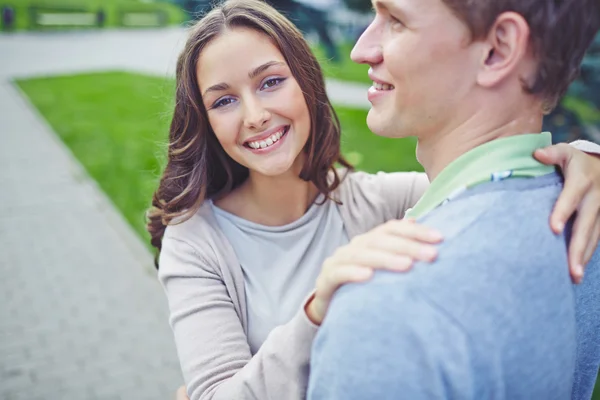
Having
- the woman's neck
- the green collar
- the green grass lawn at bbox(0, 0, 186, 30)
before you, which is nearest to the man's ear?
the green collar

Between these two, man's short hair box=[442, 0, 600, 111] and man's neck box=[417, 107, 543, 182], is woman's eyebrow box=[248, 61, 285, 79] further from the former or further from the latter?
Result: man's short hair box=[442, 0, 600, 111]

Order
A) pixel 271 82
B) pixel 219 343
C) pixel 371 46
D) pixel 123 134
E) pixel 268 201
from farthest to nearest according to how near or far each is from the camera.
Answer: pixel 123 134 < pixel 268 201 < pixel 271 82 < pixel 219 343 < pixel 371 46

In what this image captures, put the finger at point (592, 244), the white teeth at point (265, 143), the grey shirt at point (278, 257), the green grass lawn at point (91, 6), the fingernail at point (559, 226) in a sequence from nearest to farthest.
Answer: the fingernail at point (559, 226) < the finger at point (592, 244) < the grey shirt at point (278, 257) < the white teeth at point (265, 143) < the green grass lawn at point (91, 6)

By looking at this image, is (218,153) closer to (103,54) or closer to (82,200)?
(82,200)

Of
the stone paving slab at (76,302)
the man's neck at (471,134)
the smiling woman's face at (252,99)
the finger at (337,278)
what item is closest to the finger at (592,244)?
the man's neck at (471,134)

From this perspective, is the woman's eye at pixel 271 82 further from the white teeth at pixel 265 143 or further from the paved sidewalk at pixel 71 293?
the paved sidewalk at pixel 71 293

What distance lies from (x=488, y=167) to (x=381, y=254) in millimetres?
297

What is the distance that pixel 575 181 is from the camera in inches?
50.4

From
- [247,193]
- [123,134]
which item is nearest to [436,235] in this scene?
[247,193]

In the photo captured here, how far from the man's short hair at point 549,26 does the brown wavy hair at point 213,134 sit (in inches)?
A: 45.5

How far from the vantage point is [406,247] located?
1.07 meters

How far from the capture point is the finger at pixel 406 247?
105 centimetres

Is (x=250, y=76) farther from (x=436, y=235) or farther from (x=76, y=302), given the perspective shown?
(x=76, y=302)

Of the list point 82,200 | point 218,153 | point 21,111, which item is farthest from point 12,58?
point 218,153
